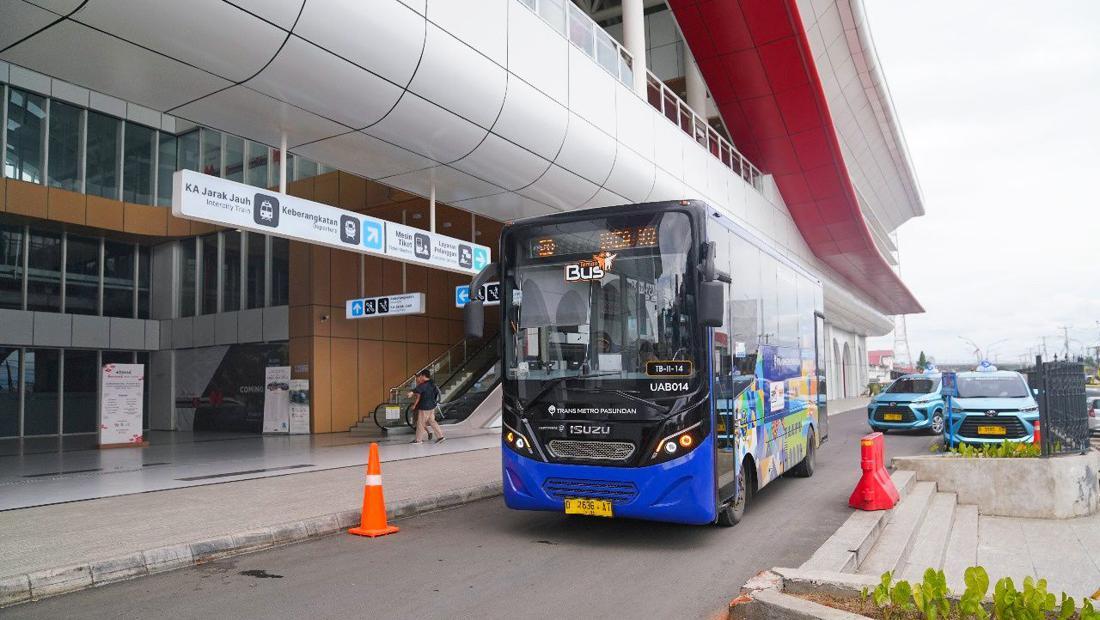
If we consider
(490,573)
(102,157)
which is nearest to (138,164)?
(102,157)

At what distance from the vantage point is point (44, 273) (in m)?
24.7

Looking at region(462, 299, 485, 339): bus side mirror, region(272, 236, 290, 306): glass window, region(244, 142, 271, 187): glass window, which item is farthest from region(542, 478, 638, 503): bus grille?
region(244, 142, 271, 187): glass window

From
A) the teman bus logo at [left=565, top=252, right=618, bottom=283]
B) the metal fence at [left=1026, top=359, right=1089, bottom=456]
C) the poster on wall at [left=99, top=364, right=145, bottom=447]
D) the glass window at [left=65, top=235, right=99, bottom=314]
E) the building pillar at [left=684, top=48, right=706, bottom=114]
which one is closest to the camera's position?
the teman bus logo at [left=565, top=252, right=618, bottom=283]

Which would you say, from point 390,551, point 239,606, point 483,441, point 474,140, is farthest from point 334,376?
point 239,606

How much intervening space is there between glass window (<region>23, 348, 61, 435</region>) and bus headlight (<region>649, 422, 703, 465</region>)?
24056 millimetres

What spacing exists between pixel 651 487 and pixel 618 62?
43.4 ft

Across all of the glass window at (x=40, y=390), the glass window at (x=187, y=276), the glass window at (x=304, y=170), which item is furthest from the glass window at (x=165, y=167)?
the glass window at (x=40, y=390)

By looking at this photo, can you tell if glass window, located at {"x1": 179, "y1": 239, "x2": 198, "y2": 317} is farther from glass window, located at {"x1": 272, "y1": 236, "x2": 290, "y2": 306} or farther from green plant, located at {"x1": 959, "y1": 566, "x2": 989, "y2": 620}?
green plant, located at {"x1": 959, "y1": 566, "x2": 989, "y2": 620}

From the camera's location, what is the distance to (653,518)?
23.7ft

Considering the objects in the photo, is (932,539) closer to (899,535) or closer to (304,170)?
(899,535)

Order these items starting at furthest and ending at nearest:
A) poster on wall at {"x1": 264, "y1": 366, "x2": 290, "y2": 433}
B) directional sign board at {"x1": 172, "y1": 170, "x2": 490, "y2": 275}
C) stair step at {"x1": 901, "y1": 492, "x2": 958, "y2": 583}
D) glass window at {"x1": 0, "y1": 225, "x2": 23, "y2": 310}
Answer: glass window at {"x1": 0, "y1": 225, "x2": 23, "y2": 310} < poster on wall at {"x1": 264, "y1": 366, "x2": 290, "y2": 433} < directional sign board at {"x1": 172, "y1": 170, "x2": 490, "y2": 275} < stair step at {"x1": 901, "y1": 492, "x2": 958, "y2": 583}

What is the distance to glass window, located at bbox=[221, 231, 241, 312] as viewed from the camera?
83.5ft

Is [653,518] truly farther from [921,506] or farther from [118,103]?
[118,103]

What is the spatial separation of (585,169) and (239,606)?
39.3 feet
